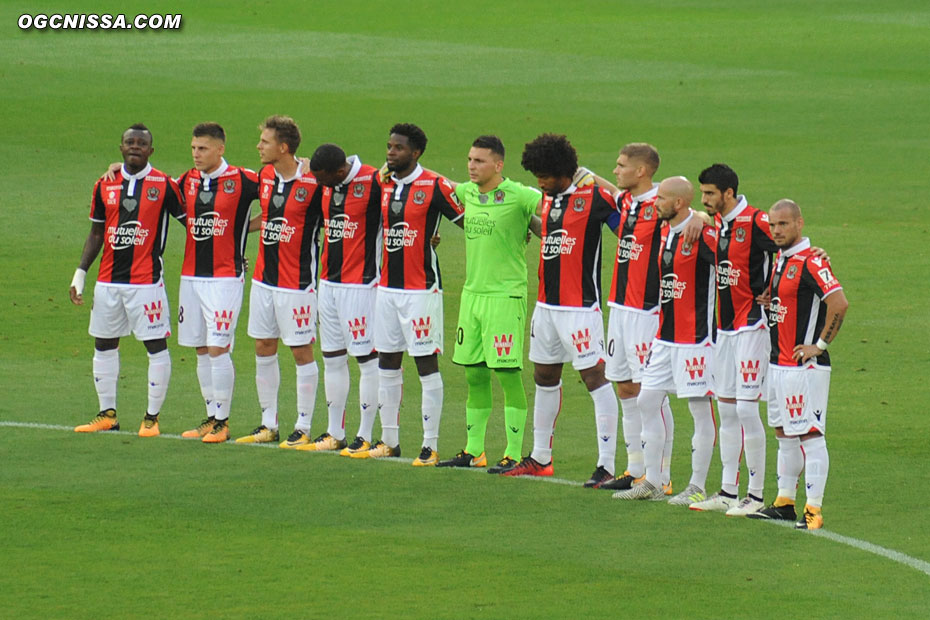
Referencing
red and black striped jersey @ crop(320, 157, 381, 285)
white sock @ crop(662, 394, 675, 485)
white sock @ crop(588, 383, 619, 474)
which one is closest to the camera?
white sock @ crop(662, 394, 675, 485)

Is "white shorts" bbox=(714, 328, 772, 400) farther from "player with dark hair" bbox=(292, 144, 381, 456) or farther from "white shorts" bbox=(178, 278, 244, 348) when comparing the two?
"white shorts" bbox=(178, 278, 244, 348)

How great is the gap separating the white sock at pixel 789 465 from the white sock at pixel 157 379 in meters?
5.31

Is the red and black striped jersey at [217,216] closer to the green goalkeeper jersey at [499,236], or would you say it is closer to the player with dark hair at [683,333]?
the green goalkeeper jersey at [499,236]

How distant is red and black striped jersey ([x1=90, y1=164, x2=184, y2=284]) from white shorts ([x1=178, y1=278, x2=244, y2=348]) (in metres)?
0.38

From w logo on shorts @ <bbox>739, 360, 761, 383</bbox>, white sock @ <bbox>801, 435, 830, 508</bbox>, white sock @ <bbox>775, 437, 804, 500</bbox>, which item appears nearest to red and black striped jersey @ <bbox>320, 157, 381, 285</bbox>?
w logo on shorts @ <bbox>739, 360, 761, 383</bbox>

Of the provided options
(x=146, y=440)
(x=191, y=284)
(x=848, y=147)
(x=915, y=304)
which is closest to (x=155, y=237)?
(x=191, y=284)

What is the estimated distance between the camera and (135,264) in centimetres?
1359

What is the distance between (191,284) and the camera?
13.5 meters

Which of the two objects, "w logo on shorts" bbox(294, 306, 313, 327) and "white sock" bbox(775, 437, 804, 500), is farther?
"w logo on shorts" bbox(294, 306, 313, 327)

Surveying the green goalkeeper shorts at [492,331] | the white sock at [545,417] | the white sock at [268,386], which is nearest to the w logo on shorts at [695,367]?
the white sock at [545,417]

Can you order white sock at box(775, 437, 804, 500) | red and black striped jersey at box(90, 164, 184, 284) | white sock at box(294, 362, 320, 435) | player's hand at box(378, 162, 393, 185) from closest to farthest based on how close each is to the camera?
white sock at box(775, 437, 804, 500) < player's hand at box(378, 162, 393, 185) < white sock at box(294, 362, 320, 435) < red and black striped jersey at box(90, 164, 184, 284)

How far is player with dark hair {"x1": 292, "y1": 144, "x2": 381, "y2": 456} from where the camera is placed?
1296 centimetres

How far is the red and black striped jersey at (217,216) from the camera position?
44.0ft

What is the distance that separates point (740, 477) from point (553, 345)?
184 centimetres
